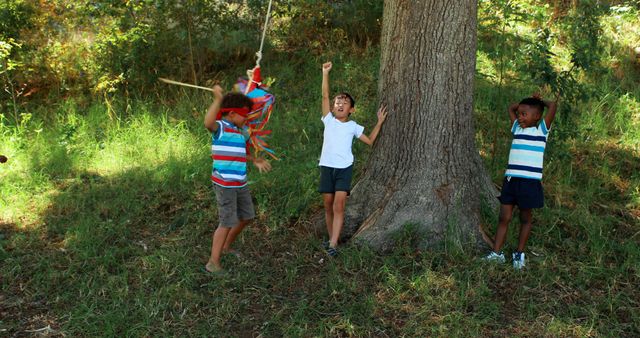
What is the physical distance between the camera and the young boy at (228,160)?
457 centimetres

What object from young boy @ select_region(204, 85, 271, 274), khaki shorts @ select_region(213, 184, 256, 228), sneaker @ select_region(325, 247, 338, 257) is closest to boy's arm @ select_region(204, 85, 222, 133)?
young boy @ select_region(204, 85, 271, 274)

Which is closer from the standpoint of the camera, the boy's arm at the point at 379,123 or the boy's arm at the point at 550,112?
the boy's arm at the point at 550,112

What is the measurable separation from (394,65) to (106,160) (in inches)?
147

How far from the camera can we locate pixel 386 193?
5.03m

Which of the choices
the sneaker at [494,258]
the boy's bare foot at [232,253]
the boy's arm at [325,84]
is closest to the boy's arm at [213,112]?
the boy's arm at [325,84]

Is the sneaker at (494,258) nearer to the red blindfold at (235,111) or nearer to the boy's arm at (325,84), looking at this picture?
the boy's arm at (325,84)

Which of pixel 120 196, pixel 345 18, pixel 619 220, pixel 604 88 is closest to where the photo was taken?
pixel 619 220

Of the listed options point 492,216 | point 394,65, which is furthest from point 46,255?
point 492,216

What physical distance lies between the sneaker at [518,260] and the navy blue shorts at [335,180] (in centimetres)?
143

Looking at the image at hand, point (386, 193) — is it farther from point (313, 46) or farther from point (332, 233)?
point (313, 46)

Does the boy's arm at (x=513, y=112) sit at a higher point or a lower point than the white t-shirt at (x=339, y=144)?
higher

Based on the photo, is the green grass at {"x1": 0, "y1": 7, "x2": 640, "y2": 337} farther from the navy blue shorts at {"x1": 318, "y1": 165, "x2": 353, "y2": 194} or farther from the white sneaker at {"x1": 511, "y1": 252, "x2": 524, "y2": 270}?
the navy blue shorts at {"x1": 318, "y1": 165, "x2": 353, "y2": 194}

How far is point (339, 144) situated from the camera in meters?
4.89

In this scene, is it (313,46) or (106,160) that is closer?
(106,160)
